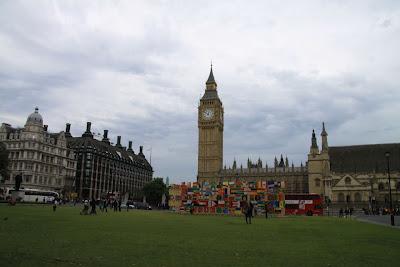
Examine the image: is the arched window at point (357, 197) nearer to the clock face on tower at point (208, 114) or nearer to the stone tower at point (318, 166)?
the stone tower at point (318, 166)

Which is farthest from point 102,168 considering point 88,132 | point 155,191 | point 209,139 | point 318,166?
point 318,166

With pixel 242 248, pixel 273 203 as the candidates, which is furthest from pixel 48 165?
pixel 242 248

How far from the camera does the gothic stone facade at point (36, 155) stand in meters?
94.4

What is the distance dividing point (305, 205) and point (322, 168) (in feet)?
159

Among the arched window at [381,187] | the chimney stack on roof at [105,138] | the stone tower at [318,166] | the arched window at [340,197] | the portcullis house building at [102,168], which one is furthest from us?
the chimney stack on roof at [105,138]

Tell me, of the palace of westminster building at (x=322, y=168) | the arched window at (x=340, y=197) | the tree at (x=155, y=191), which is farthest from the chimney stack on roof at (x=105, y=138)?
the arched window at (x=340, y=197)

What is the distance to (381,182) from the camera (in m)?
99.4

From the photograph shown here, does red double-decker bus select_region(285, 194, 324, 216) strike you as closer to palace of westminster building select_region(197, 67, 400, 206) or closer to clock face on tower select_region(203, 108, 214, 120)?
palace of westminster building select_region(197, 67, 400, 206)

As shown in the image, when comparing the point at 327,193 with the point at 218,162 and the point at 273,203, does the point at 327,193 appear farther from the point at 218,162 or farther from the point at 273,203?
the point at 273,203

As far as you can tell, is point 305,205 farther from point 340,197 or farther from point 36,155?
point 36,155

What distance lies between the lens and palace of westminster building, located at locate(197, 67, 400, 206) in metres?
97.7

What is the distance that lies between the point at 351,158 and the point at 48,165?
80.8 meters

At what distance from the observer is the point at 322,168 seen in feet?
359

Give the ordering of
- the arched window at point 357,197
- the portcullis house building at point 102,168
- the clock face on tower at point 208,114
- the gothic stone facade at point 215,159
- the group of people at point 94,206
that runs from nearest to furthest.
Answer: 1. the group of people at point 94,206
2. the arched window at point 357,197
3. the portcullis house building at point 102,168
4. the gothic stone facade at point 215,159
5. the clock face on tower at point 208,114
